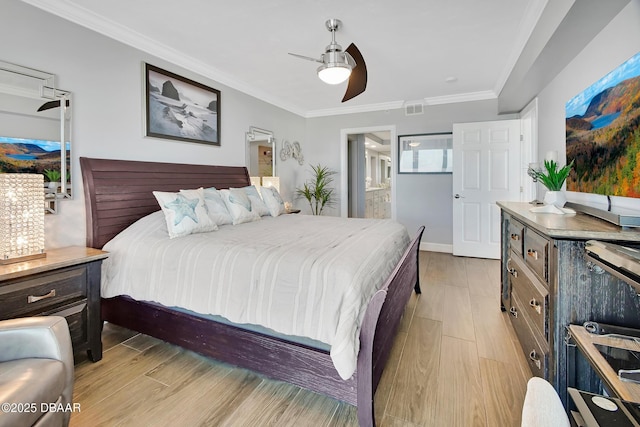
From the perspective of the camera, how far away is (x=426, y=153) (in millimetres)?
5207

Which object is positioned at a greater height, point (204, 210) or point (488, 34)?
point (488, 34)

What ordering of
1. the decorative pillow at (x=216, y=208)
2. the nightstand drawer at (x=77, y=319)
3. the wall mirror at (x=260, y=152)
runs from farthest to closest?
the wall mirror at (x=260, y=152) < the decorative pillow at (x=216, y=208) < the nightstand drawer at (x=77, y=319)

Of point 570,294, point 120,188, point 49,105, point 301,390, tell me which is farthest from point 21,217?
point 570,294

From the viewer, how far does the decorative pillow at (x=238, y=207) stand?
2.97 metres

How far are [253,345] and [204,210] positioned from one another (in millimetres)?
1281

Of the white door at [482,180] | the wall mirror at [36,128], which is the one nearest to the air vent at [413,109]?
the white door at [482,180]

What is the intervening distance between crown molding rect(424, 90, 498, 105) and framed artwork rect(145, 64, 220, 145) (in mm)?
3349

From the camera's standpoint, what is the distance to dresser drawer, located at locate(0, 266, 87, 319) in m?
1.65

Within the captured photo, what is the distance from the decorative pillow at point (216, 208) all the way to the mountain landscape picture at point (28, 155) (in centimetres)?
111

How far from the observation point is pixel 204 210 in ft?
8.39

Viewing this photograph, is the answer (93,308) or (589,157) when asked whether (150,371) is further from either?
(589,157)

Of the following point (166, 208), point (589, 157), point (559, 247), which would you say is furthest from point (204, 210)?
point (589, 157)

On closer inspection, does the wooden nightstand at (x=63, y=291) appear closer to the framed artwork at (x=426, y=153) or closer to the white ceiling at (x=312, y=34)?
the white ceiling at (x=312, y=34)

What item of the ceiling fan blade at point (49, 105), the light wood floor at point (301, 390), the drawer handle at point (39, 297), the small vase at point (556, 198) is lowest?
→ the light wood floor at point (301, 390)
